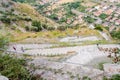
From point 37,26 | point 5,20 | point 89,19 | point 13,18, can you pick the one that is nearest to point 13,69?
point 37,26

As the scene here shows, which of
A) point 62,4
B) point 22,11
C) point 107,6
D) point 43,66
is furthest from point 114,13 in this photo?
point 43,66

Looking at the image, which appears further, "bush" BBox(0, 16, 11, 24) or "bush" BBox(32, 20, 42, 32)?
"bush" BBox(0, 16, 11, 24)

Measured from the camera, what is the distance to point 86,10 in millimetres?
173125

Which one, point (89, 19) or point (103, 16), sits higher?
point (89, 19)

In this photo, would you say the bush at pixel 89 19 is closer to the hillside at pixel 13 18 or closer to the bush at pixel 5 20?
the hillside at pixel 13 18

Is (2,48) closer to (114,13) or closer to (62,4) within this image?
(114,13)

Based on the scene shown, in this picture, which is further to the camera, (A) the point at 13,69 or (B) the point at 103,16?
(B) the point at 103,16

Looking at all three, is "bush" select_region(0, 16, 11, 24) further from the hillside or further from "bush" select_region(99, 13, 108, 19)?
"bush" select_region(99, 13, 108, 19)

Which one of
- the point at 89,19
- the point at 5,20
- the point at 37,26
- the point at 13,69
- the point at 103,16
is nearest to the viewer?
the point at 13,69

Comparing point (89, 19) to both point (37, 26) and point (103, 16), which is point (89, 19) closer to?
point (103, 16)

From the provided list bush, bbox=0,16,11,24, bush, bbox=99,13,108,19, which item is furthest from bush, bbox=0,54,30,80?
bush, bbox=99,13,108,19

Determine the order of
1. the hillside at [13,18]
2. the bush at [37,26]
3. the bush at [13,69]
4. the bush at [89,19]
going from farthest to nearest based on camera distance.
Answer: the bush at [89,19], the hillside at [13,18], the bush at [37,26], the bush at [13,69]

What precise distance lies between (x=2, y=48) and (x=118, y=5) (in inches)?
5643

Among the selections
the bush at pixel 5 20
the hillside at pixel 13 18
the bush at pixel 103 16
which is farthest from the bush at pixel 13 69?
the bush at pixel 103 16
